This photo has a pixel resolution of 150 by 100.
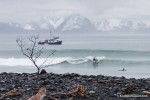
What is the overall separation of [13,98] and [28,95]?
52 centimetres

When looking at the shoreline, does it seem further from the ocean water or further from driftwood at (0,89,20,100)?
the ocean water

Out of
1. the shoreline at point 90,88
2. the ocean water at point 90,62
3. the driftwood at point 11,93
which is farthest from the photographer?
the ocean water at point 90,62

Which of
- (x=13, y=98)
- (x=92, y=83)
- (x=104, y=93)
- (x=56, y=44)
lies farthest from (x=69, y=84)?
(x=56, y=44)

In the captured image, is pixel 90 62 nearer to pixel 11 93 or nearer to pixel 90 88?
pixel 90 88

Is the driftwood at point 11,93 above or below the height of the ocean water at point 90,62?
below

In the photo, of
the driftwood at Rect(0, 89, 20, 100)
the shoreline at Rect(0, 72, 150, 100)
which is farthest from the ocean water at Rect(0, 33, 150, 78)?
the driftwood at Rect(0, 89, 20, 100)

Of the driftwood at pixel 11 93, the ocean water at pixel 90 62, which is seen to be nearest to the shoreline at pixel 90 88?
the driftwood at pixel 11 93

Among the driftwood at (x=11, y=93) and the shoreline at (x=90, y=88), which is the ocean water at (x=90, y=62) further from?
the driftwood at (x=11, y=93)

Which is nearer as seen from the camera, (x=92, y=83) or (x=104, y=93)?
(x=104, y=93)

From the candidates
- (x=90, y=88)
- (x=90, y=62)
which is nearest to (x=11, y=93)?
(x=90, y=88)

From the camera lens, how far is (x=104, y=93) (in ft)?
40.1

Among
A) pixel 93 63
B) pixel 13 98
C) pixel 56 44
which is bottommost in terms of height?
pixel 13 98

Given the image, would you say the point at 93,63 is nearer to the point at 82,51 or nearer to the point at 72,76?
the point at 82,51

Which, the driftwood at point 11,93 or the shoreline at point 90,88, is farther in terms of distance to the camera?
the shoreline at point 90,88
